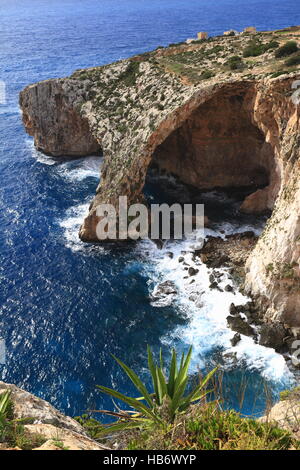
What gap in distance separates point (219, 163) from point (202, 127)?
17.8 ft

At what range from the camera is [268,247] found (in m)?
35.2

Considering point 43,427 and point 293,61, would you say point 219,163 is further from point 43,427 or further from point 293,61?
point 43,427

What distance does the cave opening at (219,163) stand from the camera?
48.7 m

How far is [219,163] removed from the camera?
53.7m

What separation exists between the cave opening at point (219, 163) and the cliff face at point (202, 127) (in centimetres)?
13

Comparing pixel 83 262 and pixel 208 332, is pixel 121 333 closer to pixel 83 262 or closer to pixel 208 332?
pixel 208 332

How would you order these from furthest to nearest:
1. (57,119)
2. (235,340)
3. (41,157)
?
(41,157), (57,119), (235,340)

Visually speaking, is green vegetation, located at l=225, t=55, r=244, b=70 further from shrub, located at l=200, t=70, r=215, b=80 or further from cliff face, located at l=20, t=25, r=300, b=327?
shrub, located at l=200, t=70, r=215, b=80

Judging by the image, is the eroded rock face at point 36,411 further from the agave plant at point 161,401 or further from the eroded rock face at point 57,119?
the eroded rock face at point 57,119

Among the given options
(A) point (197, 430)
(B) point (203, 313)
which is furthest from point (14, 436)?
(B) point (203, 313)

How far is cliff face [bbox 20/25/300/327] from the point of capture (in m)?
34.6

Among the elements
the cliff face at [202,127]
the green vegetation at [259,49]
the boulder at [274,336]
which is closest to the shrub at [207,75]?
the cliff face at [202,127]

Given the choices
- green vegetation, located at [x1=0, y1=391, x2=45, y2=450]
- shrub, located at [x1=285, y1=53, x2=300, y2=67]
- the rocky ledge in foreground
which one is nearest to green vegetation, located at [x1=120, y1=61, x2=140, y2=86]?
shrub, located at [x1=285, y1=53, x2=300, y2=67]
